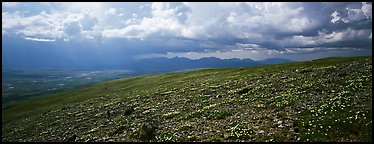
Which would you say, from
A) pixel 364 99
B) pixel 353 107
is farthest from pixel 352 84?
pixel 353 107

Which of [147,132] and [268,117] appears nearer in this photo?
[147,132]

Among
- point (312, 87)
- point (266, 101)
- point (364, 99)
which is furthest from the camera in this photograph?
point (312, 87)

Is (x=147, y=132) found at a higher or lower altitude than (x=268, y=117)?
lower

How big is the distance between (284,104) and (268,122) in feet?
18.6

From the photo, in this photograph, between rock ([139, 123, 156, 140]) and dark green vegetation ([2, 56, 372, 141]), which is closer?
dark green vegetation ([2, 56, 372, 141])

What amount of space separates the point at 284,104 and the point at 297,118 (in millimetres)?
5100

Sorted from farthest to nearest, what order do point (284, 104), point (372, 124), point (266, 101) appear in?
point (266, 101), point (284, 104), point (372, 124)

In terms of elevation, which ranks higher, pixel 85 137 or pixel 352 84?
pixel 352 84

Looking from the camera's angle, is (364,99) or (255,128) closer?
(255,128)

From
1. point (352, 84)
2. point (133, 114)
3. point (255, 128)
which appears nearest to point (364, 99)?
point (352, 84)

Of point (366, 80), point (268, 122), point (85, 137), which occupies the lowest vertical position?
point (85, 137)

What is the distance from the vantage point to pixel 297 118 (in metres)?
23.7

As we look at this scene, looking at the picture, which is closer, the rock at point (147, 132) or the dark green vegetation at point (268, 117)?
the dark green vegetation at point (268, 117)

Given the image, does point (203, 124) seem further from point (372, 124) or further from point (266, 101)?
point (372, 124)
